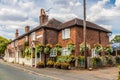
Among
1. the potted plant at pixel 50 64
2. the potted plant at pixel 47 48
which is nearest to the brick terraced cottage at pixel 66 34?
the potted plant at pixel 47 48

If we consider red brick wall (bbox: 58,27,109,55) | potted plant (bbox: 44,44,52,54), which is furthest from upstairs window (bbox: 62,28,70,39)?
potted plant (bbox: 44,44,52,54)

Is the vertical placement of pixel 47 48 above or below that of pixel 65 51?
above

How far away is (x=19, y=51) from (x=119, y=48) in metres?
22.8

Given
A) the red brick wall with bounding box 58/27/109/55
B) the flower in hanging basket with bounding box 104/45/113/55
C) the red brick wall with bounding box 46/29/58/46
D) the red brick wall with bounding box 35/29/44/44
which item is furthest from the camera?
the red brick wall with bounding box 35/29/44/44

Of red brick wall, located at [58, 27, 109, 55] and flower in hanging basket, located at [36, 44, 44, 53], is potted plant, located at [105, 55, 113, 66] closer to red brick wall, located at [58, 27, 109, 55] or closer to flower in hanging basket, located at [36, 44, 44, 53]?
red brick wall, located at [58, 27, 109, 55]

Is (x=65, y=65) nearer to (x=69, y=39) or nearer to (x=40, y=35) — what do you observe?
(x=69, y=39)

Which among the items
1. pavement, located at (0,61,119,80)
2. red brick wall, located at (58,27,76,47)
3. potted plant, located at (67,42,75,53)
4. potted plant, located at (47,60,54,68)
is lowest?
pavement, located at (0,61,119,80)

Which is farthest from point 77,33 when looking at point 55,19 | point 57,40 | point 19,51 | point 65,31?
point 19,51

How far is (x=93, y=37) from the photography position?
33188 millimetres

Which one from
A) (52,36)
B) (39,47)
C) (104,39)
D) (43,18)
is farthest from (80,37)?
(43,18)

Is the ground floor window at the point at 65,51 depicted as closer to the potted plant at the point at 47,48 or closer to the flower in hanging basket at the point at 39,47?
the potted plant at the point at 47,48

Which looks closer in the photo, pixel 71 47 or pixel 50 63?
pixel 71 47

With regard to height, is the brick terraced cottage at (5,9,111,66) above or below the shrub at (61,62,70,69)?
above

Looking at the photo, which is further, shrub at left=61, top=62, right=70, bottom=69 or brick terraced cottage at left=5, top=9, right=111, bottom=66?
brick terraced cottage at left=5, top=9, right=111, bottom=66
